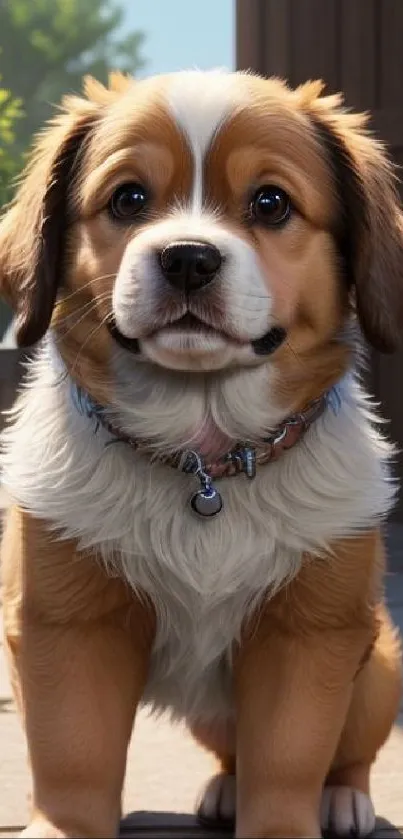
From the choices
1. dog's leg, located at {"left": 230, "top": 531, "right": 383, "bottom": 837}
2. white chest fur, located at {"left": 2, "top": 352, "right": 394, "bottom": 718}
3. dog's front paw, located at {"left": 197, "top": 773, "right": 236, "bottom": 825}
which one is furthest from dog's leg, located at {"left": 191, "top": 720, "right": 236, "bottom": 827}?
dog's leg, located at {"left": 230, "top": 531, "right": 383, "bottom": 837}

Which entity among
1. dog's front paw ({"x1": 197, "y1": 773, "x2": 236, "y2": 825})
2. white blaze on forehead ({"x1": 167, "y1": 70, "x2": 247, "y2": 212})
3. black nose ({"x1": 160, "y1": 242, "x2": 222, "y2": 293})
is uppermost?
white blaze on forehead ({"x1": 167, "y1": 70, "x2": 247, "y2": 212})

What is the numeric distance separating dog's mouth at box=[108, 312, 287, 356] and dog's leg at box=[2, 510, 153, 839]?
16.8 inches

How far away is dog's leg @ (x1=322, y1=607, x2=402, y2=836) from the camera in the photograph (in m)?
2.80

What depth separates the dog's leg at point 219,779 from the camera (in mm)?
2857

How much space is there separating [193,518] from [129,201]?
59 cm

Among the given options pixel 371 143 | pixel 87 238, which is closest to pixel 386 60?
pixel 371 143

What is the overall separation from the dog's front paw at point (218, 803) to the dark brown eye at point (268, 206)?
45.5 inches

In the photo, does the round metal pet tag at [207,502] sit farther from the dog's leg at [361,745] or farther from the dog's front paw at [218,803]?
the dog's front paw at [218,803]

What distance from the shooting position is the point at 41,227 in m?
2.70

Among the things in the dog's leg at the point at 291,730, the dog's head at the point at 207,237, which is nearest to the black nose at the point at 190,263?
the dog's head at the point at 207,237

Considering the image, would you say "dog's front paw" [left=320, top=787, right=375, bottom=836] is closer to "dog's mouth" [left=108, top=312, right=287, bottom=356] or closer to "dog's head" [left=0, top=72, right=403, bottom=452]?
"dog's head" [left=0, top=72, right=403, bottom=452]

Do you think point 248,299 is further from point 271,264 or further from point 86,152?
point 86,152

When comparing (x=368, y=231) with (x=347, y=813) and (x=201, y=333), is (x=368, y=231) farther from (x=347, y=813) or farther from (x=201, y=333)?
(x=347, y=813)

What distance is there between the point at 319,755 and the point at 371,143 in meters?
1.23
